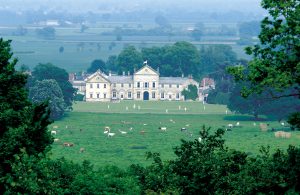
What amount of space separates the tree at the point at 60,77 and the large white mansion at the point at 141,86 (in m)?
8.24

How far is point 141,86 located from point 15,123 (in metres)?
99.0

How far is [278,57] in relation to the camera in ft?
99.3

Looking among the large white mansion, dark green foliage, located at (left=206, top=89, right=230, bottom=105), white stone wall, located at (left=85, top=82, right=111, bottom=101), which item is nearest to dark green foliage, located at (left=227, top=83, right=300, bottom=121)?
dark green foliage, located at (left=206, top=89, right=230, bottom=105)

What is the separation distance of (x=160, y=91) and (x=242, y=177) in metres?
101

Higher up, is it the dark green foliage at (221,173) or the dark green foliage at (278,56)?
the dark green foliage at (278,56)

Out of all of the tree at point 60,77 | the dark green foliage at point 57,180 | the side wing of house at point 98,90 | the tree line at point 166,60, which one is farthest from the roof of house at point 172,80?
the dark green foliage at point 57,180

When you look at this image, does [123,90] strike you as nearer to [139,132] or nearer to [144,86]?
[144,86]

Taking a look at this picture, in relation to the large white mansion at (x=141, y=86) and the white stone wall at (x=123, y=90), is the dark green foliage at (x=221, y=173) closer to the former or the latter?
the large white mansion at (x=141, y=86)

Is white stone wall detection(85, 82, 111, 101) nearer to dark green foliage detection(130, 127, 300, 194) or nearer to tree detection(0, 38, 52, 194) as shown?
dark green foliage detection(130, 127, 300, 194)

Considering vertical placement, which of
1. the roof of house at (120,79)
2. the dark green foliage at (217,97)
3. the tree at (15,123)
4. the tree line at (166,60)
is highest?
the tree line at (166,60)

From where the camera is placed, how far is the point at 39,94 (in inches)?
4235

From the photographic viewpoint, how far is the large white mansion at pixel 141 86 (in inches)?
5148

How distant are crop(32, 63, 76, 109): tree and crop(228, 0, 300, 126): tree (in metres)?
79.6

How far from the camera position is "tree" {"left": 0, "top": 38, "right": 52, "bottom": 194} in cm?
3272
